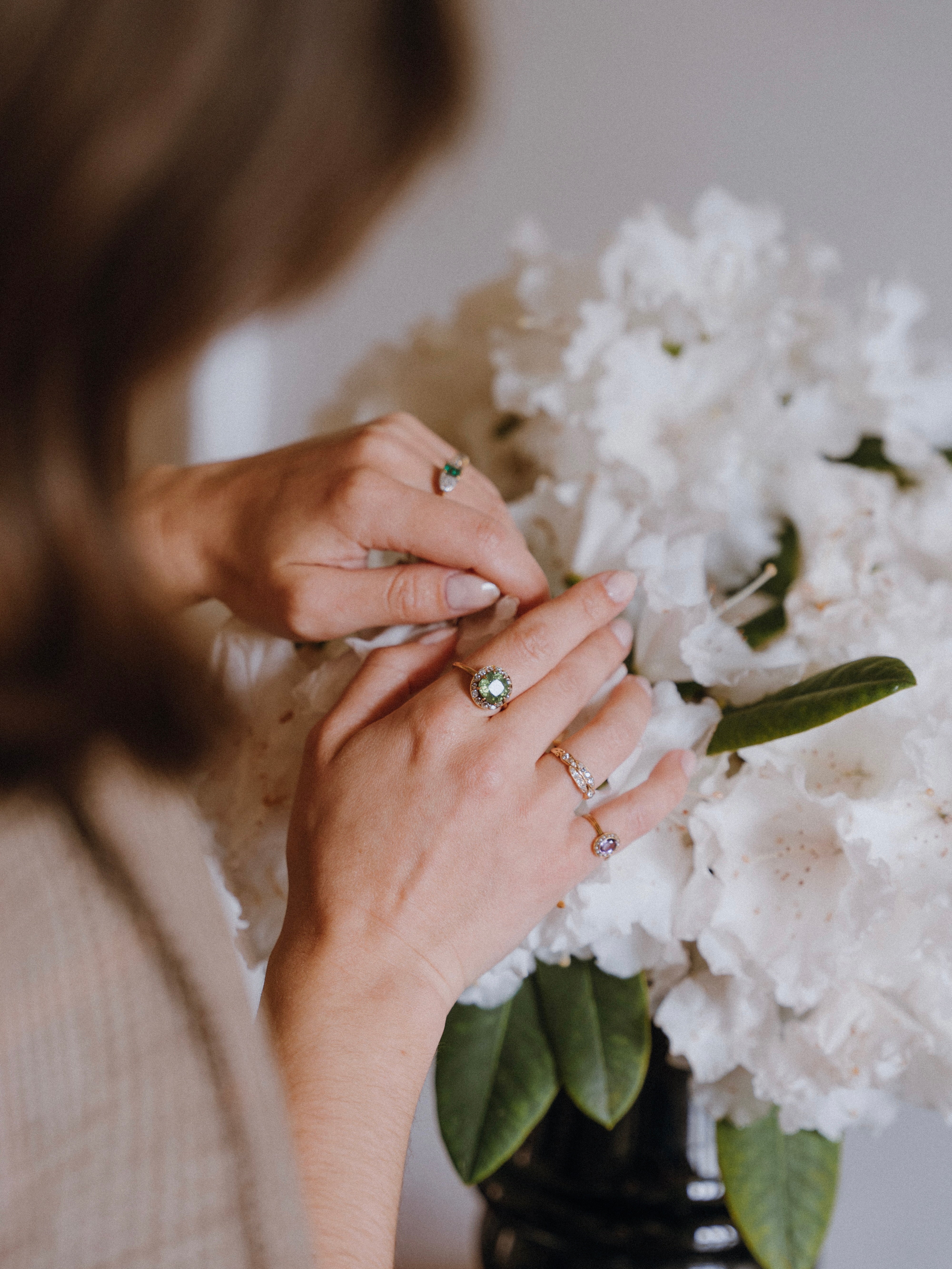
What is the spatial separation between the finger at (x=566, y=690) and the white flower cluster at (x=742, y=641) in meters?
0.03

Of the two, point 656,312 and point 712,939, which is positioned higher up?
point 656,312

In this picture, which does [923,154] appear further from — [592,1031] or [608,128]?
[592,1031]

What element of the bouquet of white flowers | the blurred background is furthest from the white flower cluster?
the blurred background

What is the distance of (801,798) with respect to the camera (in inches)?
18.2

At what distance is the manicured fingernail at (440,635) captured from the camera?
0.55m

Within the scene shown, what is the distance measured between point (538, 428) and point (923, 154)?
0.68m

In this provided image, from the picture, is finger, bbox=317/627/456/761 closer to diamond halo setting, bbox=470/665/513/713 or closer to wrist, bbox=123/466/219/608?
diamond halo setting, bbox=470/665/513/713

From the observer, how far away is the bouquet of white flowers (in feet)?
1.53

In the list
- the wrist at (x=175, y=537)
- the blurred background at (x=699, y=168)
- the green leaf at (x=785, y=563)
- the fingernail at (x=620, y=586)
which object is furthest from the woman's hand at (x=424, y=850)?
the blurred background at (x=699, y=168)

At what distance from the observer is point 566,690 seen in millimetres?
503

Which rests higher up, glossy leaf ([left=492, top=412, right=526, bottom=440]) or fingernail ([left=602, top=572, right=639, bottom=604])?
glossy leaf ([left=492, top=412, right=526, bottom=440])

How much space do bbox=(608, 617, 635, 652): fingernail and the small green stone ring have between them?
0.07m

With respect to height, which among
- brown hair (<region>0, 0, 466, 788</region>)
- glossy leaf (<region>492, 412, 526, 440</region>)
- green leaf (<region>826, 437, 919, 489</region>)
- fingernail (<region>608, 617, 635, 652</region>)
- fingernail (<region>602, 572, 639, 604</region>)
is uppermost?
brown hair (<region>0, 0, 466, 788</region>)

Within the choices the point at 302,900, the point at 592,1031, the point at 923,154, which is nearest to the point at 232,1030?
the point at 302,900
